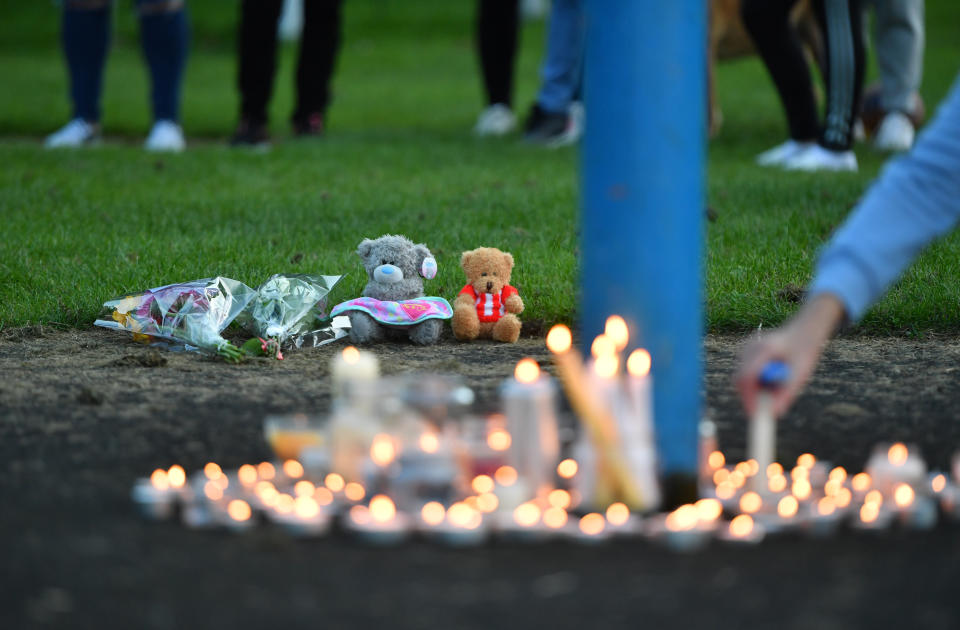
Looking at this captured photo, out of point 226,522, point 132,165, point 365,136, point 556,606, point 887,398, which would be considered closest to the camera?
point 556,606

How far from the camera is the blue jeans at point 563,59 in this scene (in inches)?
318

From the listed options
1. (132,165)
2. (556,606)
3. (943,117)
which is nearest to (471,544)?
(556,606)

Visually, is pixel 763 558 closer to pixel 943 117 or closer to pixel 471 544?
pixel 471 544

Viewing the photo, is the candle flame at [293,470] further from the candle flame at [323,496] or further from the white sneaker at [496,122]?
the white sneaker at [496,122]

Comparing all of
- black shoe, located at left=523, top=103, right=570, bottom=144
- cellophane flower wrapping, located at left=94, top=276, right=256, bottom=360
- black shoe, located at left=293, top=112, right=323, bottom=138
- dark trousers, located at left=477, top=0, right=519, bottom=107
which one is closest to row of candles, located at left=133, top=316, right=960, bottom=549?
cellophane flower wrapping, located at left=94, top=276, right=256, bottom=360

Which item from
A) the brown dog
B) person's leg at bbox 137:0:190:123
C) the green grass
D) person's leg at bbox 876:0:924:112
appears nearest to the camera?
the green grass

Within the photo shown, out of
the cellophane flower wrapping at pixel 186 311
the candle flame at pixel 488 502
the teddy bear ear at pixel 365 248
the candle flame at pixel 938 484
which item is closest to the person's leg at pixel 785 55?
the teddy bear ear at pixel 365 248

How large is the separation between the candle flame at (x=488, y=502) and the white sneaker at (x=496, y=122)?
6.71 meters

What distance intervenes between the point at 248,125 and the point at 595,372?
582cm

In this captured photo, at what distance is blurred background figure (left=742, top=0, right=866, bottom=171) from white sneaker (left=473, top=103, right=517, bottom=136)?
93.7 inches

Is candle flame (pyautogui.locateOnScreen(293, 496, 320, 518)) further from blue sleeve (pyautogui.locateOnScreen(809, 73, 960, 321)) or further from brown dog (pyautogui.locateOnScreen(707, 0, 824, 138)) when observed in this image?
brown dog (pyautogui.locateOnScreen(707, 0, 824, 138))

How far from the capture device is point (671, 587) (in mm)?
1818

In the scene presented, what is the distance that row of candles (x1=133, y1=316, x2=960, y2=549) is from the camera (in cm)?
201

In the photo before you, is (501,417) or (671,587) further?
(501,417)
